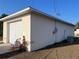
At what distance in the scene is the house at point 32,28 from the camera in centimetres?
935

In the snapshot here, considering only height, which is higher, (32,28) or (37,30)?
(32,28)

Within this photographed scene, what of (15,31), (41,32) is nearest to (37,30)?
(41,32)

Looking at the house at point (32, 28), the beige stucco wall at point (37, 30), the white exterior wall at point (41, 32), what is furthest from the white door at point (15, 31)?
the white exterior wall at point (41, 32)

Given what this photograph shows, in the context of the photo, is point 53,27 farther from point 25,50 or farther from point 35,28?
point 25,50

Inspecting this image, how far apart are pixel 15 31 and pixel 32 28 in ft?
8.89

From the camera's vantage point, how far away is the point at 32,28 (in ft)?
30.9

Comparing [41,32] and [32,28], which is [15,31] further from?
[32,28]

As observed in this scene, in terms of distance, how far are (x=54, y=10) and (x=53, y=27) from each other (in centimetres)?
218

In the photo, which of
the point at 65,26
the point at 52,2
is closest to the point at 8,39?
the point at 52,2

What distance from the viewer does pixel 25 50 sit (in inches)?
374

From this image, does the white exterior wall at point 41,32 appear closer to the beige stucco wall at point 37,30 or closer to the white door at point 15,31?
the beige stucco wall at point 37,30

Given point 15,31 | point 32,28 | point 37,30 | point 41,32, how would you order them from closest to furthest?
point 32,28, point 37,30, point 41,32, point 15,31

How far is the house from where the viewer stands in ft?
30.7

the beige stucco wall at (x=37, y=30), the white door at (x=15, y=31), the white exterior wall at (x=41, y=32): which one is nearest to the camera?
the beige stucco wall at (x=37, y=30)
